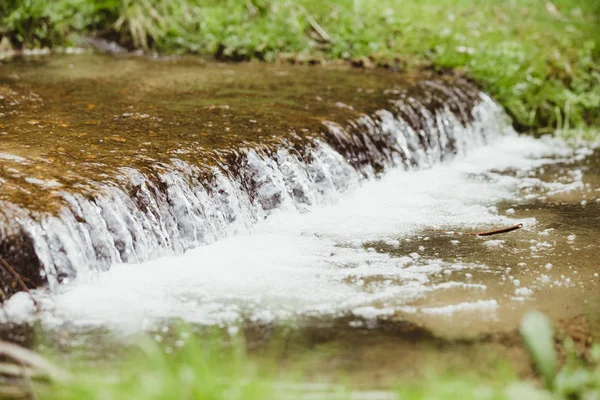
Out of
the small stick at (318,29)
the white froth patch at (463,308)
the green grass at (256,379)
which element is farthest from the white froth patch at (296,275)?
the small stick at (318,29)

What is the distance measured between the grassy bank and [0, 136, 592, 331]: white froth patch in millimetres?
3620

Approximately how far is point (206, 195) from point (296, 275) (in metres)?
1.08

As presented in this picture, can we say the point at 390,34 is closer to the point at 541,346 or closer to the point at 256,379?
the point at 541,346

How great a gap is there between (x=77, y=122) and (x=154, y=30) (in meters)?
5.38

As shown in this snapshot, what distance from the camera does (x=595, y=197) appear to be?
569 centimetres

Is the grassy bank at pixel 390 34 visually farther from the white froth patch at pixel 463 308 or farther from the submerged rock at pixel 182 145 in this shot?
the white froth patch at pixel 463 308

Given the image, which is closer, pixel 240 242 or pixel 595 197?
pixel 240 242

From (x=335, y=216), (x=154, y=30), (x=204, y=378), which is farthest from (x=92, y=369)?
(x=154, y=30)

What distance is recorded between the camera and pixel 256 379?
92.6 inches

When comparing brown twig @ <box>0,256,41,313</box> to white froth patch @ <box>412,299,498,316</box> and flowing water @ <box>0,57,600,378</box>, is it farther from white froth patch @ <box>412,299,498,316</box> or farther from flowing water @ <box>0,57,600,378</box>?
white froth patch @ <box>412,299,498,316</box>

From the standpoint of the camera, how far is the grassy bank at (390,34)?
28.8 feet

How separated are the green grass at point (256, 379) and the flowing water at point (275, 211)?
14.6 inches

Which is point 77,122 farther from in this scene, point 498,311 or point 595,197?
point 595,197

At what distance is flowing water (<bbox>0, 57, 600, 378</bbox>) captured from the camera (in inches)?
135
